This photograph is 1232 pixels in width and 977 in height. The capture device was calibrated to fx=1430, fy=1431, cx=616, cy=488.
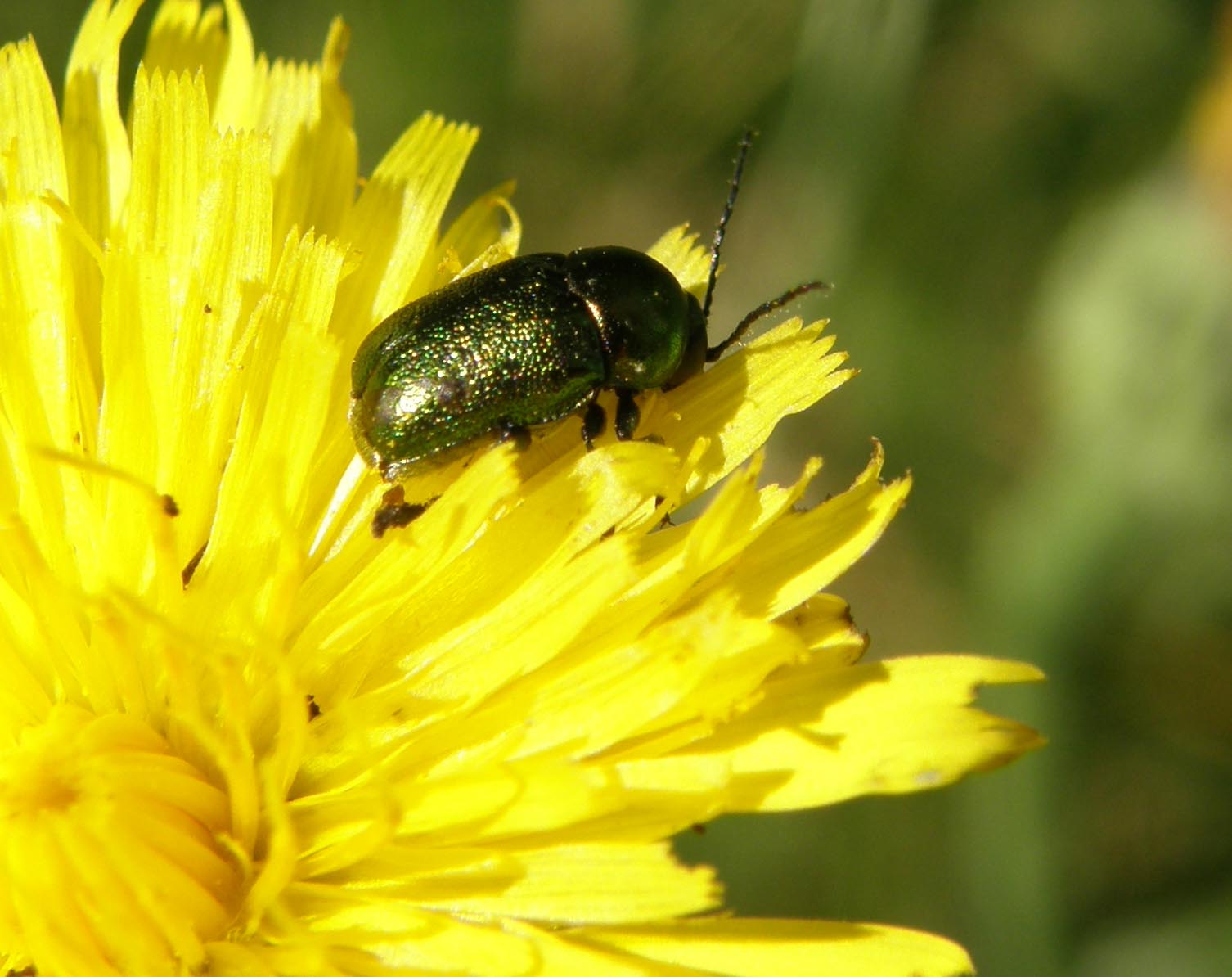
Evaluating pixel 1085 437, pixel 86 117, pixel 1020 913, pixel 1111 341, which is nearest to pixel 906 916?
→ pixel 1020 913

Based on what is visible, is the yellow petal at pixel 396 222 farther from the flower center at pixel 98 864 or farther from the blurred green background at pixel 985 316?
the blurred green background at pixel 985 316

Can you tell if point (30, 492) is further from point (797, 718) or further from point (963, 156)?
point (963, 156)

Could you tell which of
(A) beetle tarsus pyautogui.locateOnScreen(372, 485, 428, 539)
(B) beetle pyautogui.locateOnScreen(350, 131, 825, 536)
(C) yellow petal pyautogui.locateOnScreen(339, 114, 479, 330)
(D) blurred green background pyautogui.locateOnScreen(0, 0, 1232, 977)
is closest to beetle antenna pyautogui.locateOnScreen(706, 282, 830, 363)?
(B) beetle pyautogui.locateOnScreen(350, 131, 825, 536)

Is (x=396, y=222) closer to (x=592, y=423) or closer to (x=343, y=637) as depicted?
(x=592, y=423)

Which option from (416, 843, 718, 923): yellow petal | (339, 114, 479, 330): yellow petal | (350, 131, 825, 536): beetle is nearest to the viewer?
(416, 843, 718, 923): yellow petal

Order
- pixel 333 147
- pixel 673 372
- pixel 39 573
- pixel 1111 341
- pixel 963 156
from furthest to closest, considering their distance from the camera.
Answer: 1. pixel 963 156
2. pixel 1111 341
3. pixel 333 147
4. pixel 673 372
5. pixel 39 573

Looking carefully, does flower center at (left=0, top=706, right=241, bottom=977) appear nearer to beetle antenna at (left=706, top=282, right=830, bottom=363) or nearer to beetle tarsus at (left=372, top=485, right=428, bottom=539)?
beetle tarsus at (left=372, top=485, right=428, bottom=539)

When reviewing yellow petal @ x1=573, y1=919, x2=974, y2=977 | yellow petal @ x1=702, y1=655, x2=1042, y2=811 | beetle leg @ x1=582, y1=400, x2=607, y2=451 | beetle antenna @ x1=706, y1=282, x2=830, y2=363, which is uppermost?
beetle antenna @ x1=706, y1=282, x2=830, y2=363

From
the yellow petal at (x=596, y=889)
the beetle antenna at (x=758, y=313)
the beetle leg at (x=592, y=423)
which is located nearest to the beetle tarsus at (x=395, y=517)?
the beetle leg at (x=592, y=423)
